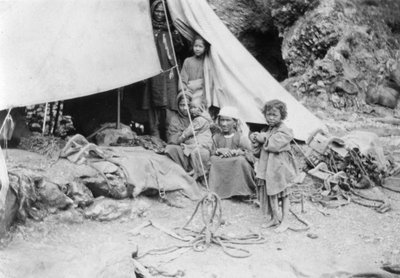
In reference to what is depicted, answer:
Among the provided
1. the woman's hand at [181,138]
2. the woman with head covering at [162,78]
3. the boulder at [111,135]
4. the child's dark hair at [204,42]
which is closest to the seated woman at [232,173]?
the woman's hand at [181,138]

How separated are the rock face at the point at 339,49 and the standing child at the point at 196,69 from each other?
2668mm

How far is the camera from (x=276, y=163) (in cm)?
485

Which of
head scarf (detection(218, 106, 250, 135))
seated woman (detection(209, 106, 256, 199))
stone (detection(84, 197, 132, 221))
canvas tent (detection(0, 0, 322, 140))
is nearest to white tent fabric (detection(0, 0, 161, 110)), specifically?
canvas tent (detection(0, 0, 322, 140))

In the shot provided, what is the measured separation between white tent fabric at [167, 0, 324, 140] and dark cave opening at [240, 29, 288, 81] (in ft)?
10.9

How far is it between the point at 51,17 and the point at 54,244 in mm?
2404

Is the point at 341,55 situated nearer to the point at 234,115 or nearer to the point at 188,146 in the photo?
the point at 234,115

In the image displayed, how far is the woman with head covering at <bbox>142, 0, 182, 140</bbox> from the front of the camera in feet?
20.9

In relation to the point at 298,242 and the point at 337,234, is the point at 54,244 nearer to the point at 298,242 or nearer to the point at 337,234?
the point at 298,242

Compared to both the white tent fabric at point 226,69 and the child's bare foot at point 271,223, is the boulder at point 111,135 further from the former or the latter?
the child's bare foot at point 271,223

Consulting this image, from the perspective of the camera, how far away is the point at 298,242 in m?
4.55

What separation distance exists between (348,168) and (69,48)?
3.39 m

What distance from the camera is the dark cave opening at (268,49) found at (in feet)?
32.4

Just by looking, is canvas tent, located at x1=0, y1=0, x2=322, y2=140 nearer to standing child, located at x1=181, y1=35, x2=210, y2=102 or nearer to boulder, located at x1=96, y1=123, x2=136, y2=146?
standing child, located at x1=181, y1=35, x2=210, y2=102

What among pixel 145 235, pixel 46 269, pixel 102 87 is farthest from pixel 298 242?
pixel 102 87
